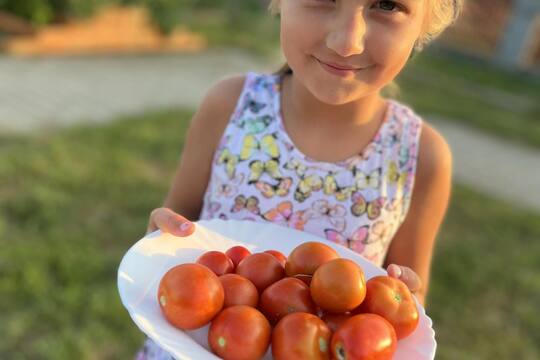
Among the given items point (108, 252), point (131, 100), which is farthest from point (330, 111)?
point (131, 100)

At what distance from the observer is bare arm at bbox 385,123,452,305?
1780mm

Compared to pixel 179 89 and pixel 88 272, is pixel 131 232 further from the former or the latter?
pixel 179 89

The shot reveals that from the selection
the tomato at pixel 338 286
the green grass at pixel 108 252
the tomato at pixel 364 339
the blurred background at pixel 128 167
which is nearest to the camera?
the tomato at pixel 364 339

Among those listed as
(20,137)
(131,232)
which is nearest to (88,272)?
(131,232)

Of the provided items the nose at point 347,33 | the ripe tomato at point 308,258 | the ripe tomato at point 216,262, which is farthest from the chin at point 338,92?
the ripe tomato at point 216,262

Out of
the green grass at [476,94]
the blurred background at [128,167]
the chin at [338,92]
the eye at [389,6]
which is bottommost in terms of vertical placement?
the green grass at [476,94]

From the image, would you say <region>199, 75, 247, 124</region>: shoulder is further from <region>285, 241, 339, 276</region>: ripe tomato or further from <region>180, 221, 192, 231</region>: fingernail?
<region>285, 241, 339, 276</region>: ripe tomato

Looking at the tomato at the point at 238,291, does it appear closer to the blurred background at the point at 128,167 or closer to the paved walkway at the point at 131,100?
the blurred background at the point at 128,167

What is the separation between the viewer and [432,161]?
1778 mm

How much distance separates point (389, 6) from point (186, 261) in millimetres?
795

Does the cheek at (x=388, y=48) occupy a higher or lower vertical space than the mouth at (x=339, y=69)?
higher

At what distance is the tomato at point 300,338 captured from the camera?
1.20 metres

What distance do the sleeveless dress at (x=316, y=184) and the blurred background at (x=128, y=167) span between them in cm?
95

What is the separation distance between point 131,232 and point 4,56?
406 centimetres
